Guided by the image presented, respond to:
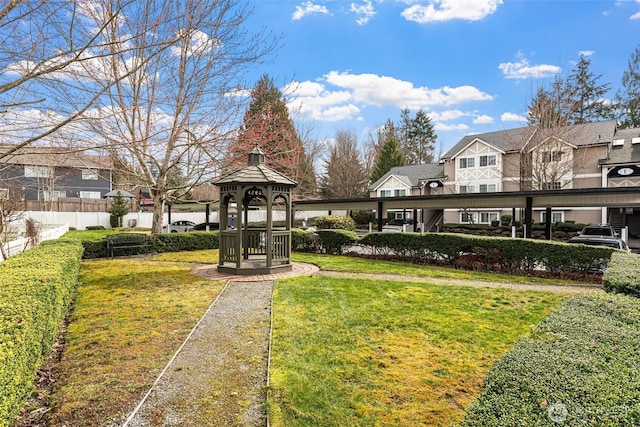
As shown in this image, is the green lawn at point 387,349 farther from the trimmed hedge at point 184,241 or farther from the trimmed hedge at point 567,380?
the trimmed hedge at point 184,241

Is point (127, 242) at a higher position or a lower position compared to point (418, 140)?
lower

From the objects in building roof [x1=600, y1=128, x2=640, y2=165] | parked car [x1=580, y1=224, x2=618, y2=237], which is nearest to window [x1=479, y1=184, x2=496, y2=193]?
building roof [x1=600, y1=128, x2=640, y2=165]

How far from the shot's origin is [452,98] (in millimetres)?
32938

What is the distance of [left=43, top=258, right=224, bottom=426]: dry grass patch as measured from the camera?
3.56 meters

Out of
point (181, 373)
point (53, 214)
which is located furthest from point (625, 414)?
point (53, 214)

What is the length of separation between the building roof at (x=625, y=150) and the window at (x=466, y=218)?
1031 cm

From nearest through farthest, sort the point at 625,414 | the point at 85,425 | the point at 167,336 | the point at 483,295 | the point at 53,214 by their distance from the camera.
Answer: the point at 625,414
the point at 85,425
the point at 167,336
the point at 483,295
the point at 53,214

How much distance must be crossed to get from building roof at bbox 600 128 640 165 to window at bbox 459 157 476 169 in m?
9.55

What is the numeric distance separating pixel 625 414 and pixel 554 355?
0.78m

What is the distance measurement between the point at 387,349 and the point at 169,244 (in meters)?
13.6

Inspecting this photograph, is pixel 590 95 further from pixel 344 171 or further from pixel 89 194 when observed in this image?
pixel 89 194

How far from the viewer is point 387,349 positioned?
15.9ft

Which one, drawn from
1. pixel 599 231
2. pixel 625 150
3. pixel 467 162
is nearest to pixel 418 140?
pixel 467 162

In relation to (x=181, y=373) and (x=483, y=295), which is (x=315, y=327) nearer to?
(x=181, y=373)
